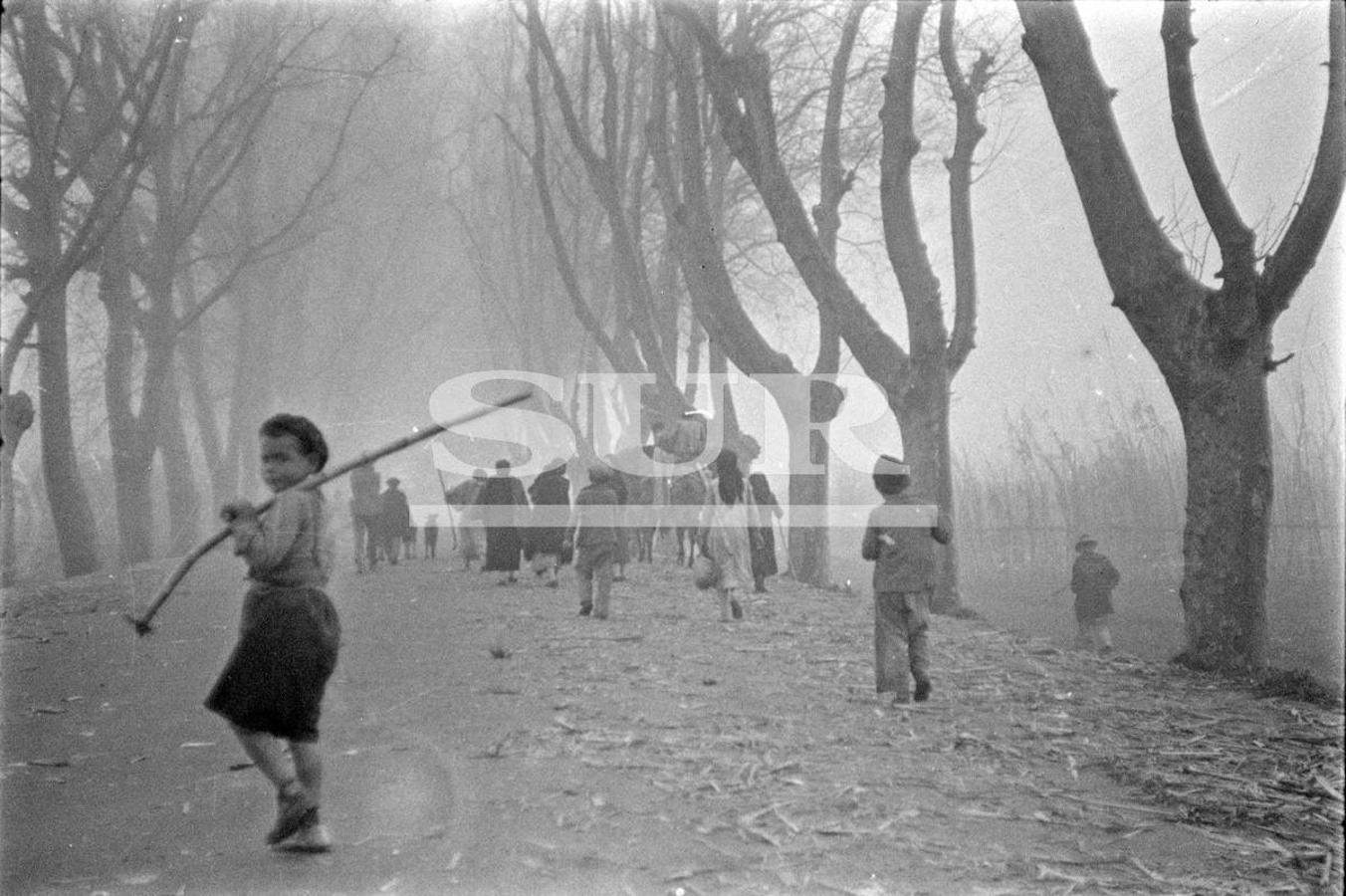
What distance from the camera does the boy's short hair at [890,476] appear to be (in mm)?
8188

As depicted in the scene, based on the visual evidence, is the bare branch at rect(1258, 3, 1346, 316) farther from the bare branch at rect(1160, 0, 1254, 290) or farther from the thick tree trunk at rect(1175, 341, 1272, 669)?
the thick tree trunk at rect(1175, 341, 1272, 669)

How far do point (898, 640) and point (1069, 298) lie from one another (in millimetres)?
50122

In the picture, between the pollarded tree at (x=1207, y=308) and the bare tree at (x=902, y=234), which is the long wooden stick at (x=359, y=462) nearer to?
the pollarded tree at (x=1207, y=308)

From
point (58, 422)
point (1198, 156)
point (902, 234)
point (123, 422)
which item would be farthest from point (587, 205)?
point (1198, 156)

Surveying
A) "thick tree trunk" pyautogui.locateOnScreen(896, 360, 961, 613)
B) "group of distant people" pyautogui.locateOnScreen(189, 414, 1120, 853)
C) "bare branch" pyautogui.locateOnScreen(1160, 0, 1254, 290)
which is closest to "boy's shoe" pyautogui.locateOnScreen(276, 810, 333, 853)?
"group of distant people" pyautogui.locateOnScreen(189, 414, 1120, 853)

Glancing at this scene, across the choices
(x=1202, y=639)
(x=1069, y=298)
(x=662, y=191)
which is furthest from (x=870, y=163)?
(x=1069, y=298)

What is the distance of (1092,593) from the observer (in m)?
13.3

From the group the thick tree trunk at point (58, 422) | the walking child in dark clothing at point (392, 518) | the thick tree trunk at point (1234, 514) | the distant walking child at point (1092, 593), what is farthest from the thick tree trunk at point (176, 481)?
the thick tree trunk at point (1234, 514)

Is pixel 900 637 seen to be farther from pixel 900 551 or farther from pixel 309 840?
pixel 309 840

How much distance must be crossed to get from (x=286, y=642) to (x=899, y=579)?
4.35 m

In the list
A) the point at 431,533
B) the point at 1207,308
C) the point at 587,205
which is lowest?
the point at 431,533

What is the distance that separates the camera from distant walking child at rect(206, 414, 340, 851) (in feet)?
15.1

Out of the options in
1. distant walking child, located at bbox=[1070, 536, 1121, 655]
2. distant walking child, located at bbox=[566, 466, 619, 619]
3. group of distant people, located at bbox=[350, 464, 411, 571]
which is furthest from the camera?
group of distant people, located at bbox=[350, 464, 411, 571]

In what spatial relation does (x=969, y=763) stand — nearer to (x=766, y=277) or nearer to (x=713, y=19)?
(x=713, y=19)
